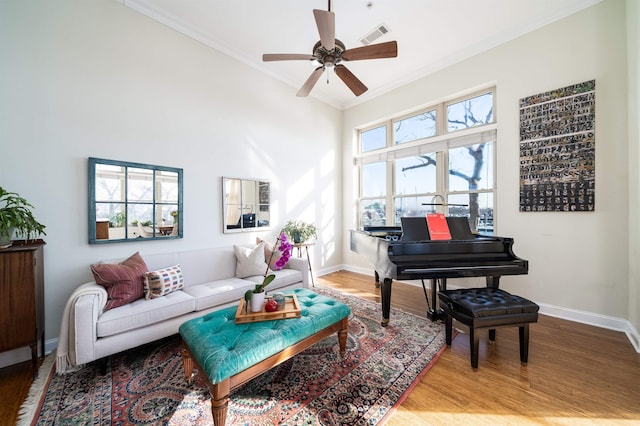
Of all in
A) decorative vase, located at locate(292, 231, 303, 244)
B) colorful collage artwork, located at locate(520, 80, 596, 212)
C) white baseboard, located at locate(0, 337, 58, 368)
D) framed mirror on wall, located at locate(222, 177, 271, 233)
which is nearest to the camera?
white baseboard, located at locate(0, 337, 58, 368)

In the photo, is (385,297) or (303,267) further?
(303,267)

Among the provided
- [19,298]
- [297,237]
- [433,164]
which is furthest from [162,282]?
[433,164]

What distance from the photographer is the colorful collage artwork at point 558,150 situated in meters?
2.57

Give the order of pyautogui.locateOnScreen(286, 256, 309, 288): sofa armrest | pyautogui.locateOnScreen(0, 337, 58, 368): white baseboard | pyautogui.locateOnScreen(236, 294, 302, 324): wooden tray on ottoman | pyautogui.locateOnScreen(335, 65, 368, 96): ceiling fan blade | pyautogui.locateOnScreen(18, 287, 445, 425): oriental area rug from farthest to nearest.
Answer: pyautogui.locateOnScreen(286, 256, 309, 288): sofa armrest, pyautogui.locateOnScreen(335, 65, 368, 96): ceiling fan blade, pyautogui.locateOnScreen(0, 337, 58, 368): white baseboard, pyautogui.locateOnScreen(236, 294, 302, 324): wooden tray on ottoman, pyautogui.locateOnScreen(18, 287, 445, 425): oriental area rug

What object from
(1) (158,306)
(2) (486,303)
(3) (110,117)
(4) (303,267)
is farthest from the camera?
(4) (303,267)

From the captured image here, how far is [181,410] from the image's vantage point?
1.45 m

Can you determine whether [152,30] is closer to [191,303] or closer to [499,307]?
[191,303]

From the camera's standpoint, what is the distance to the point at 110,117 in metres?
2.45

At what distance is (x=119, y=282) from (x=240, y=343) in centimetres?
141

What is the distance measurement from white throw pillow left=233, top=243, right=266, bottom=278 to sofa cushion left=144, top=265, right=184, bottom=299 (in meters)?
0.69

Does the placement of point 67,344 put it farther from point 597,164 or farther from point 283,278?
point 597,164

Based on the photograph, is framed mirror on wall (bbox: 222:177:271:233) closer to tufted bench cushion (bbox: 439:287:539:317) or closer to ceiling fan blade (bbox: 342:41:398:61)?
ceiling fan blade (bbox: 342:41:398:61)

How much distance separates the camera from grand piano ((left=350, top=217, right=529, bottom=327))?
2.17 meters

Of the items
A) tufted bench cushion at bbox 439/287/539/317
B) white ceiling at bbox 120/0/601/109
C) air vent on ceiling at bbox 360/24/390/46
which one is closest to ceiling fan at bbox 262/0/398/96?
white ceiling at bbox 120/0/601/109
